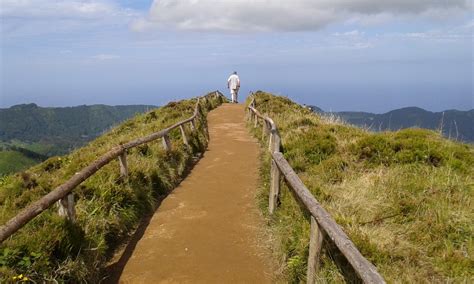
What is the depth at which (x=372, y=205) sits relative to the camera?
684cm

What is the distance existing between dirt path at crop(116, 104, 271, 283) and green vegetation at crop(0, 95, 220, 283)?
418 mm

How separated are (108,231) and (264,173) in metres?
4.94

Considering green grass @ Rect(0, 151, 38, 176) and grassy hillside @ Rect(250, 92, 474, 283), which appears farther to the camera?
green grass @ Rect(0, 151, 38, 176)

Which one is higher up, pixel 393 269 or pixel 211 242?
pixel 393 269

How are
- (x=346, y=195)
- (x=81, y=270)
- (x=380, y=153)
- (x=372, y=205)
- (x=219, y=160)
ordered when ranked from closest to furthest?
1. (x=81, y=270)
2. (x=372, y=205)
3. (x=346, y=195)
4. (x=380, y=153)
5. (x=219, y=160)

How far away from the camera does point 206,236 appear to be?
7.49 metres

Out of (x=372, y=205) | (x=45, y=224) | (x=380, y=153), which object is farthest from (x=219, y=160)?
(x=45, y=224)

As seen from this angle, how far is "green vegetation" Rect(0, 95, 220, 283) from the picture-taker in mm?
5020

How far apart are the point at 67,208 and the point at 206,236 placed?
2495 mm

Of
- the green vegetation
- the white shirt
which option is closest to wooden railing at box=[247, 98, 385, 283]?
the green vegetation

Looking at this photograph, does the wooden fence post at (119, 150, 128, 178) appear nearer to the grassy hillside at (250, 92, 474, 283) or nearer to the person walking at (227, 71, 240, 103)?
the grassy hillside at (250, 92, 474, 283)

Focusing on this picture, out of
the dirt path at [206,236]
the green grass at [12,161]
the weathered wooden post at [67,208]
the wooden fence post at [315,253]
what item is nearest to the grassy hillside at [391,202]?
the wooden fence post at [315,253]

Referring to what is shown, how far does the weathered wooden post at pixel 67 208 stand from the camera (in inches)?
237

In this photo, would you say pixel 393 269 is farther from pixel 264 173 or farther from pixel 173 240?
pixel 264 173
